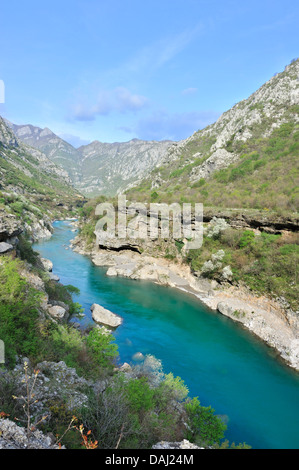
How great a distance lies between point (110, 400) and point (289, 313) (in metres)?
19.6

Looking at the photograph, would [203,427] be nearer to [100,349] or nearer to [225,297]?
[100,349]

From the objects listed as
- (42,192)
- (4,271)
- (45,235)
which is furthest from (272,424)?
(42,192)

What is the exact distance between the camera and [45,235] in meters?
55.1

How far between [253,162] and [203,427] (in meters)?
50.3

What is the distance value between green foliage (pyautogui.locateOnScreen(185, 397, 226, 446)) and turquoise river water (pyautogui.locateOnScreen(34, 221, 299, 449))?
249cm

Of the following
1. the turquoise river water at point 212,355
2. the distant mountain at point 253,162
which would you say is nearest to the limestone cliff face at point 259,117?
the distant mountain at point 253,162

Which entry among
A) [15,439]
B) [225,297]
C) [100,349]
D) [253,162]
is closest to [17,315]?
[100,349]

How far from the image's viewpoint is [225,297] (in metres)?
26.5

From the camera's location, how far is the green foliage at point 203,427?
9080 mm

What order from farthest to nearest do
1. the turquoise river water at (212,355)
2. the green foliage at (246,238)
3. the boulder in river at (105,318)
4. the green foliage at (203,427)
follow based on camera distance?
the green foliage at (246,238)
the boulder in river at (105,318)
the turquoise river water at (212,355)
the green foliage at (203,427)

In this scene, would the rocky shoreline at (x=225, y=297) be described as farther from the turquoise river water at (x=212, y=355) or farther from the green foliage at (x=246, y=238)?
the green foliage at (x=246, y=238)

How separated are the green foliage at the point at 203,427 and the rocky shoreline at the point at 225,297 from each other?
426 inches
